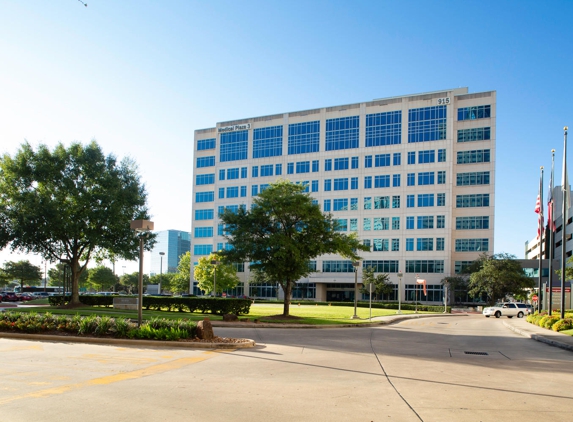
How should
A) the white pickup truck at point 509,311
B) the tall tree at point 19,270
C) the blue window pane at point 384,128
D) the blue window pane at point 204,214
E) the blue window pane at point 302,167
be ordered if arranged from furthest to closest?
1. the blue window pane at point 204,214
2. the blue window pane at point 302,167
3. the tall tree at point 19,270
4. the blue window pane at point 384,128
5. the white pickup truck at point 509,311

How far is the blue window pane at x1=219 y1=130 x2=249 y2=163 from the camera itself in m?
95.5

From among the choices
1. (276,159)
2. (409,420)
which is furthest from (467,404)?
(276,159)

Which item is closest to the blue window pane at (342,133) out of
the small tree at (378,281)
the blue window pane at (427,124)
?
the blue window pane at (427,124)

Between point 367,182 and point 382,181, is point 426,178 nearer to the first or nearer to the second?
point 382,181

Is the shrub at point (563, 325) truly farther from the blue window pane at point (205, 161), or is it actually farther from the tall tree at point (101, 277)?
the tall tree at point (101, 277)

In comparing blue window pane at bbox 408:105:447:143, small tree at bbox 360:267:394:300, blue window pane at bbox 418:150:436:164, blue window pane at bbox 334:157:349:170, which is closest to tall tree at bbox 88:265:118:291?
blue window pane at bbox 334:157:349:170

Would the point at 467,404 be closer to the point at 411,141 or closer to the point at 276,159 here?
the point at 411,141

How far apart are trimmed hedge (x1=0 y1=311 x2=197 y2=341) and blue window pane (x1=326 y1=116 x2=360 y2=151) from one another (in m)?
72.7

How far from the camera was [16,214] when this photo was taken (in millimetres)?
38406

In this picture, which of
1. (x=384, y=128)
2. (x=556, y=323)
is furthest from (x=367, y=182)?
(x=556, y=323)

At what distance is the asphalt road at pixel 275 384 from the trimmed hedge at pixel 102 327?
1.43m

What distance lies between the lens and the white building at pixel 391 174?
3179 inches

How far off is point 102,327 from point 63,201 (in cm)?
2481

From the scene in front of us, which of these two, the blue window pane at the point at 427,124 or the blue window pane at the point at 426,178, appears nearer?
the blue window pane at the point at 427,124
